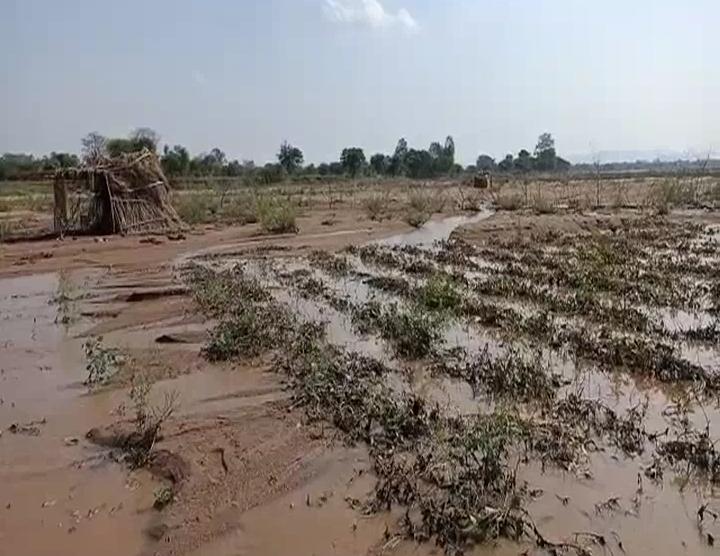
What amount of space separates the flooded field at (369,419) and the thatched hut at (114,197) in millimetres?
9852

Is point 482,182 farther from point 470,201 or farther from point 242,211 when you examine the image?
point 242,211

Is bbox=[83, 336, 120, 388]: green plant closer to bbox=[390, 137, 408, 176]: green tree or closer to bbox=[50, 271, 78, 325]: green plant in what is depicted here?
bbox=[50, 271, 78, 325]: green plant

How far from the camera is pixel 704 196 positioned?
1133 inches

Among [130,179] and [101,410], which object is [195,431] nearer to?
[101,410]

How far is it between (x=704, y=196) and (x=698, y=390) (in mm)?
25733

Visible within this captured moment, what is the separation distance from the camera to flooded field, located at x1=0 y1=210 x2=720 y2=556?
402 cm

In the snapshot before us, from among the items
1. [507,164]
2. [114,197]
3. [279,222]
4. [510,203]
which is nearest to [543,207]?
[510,203]

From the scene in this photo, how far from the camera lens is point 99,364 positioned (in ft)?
23.0

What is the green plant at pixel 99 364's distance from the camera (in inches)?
267

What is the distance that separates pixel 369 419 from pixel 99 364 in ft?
10.3

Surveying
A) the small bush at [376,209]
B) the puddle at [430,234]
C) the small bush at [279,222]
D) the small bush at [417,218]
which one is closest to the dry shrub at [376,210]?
the small bush at [376,209]

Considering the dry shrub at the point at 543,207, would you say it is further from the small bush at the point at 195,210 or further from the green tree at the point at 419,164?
the green tree at the point at 419,164

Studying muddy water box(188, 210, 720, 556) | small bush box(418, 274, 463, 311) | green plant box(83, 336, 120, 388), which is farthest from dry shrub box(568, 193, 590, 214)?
muddy water box(188, 210, 720, 556)

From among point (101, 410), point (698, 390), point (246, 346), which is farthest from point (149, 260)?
point (698, 390)
